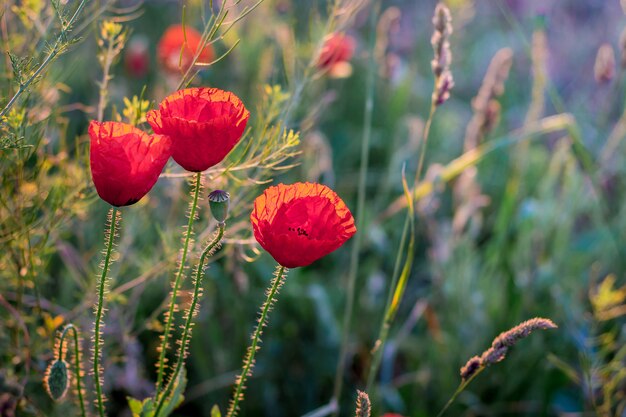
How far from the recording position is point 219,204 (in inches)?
33.8

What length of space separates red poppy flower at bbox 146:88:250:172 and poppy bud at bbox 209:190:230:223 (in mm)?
34

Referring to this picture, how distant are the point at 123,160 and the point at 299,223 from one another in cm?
21

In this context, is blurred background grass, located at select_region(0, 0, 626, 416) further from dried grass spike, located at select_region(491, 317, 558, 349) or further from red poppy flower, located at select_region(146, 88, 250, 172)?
dried grass spike, located at select_region(491, 317, 558, 349)

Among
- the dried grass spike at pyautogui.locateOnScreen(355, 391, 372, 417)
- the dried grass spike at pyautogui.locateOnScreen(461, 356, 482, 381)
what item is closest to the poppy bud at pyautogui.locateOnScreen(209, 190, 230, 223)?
the dried grass spike at pyautogui.locateOnScreen(355, 391, 372, 417)

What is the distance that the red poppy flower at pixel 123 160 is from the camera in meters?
0.80

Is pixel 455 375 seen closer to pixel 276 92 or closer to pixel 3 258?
pixel 276 92

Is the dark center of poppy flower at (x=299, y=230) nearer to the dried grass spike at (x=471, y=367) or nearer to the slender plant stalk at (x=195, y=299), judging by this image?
the slender plant stalk at (x=195, y=299)

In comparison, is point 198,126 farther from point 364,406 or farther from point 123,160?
point 364,406

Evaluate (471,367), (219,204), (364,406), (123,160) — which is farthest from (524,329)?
(123,160)

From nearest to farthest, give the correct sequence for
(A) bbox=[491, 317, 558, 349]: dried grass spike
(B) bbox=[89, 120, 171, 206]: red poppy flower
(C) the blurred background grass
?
(B) bbox=[89, 120, 171, 206]: red poppy flower, (A) bbox=[491, 317, 558, 349]: dried grass spike, (C) the blurred background grass

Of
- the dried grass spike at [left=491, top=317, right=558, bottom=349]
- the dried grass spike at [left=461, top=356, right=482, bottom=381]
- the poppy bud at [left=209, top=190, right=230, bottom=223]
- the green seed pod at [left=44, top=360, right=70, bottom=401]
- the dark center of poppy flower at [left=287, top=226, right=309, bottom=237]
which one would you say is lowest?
the dried grass spike at [left=461, top=356, right=482, bottom=381]

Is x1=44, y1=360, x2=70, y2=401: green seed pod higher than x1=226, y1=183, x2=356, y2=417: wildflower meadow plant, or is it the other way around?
x1=226, y1=183, x2=356, y2=417: wildflower meadow plant

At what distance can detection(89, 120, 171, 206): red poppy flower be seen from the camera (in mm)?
803

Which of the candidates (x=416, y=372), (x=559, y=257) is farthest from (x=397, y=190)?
(x=416, y=372)
